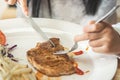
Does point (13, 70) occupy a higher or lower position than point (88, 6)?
lower

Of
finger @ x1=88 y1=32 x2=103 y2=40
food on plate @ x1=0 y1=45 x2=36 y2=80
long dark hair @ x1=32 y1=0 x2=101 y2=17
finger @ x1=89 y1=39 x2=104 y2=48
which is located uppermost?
long dark hair @ x1=32 y1=0 x2=101 y2=17

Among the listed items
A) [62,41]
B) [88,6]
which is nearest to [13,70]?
[62,41]

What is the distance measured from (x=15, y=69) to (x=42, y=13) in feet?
1.39

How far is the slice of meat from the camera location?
2.64 ft

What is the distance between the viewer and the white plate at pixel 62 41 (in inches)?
31.3

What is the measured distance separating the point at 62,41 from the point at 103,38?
0.50ft

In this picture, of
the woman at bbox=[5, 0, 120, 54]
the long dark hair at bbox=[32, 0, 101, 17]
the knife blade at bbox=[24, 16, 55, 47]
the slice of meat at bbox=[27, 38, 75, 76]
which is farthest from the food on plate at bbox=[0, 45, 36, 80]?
the long dark hair at bbox=[32, 0, 101, 17]

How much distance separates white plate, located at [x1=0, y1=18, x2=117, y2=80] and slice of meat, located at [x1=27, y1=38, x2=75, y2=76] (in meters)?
0.02

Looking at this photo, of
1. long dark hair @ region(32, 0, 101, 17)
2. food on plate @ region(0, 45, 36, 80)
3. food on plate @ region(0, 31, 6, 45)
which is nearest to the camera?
food on plate @ region(0, 45, 36, 80)

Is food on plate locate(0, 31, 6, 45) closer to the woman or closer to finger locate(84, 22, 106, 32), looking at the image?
the woman

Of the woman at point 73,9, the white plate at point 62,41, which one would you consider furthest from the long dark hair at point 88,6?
the white plate at point 62,41

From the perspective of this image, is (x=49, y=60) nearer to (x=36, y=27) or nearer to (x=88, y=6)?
(x=36, y=27)

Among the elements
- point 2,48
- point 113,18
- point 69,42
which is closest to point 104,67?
point 69,42

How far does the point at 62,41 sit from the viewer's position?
944 mm
